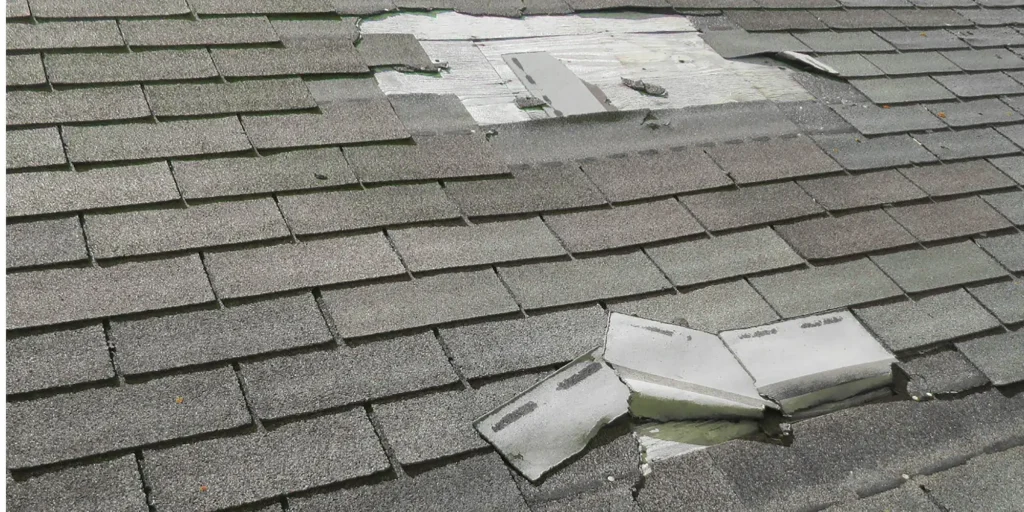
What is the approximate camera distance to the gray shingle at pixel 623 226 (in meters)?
2.66

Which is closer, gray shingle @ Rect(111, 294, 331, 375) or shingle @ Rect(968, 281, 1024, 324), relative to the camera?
gray shingle @ Rect(111, 294, 331, 375)

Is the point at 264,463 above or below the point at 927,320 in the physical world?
below

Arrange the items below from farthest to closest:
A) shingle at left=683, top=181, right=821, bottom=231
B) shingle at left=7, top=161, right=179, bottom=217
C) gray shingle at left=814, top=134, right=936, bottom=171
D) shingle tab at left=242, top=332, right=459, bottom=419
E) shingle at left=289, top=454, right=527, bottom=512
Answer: gray shingle at left=814, top=134, right=936, bottom=171
shingle at left=683, top=181, right=821, bottom=231
shingle at left=7, top=161, right=179, bottom=217
shingle tab at left=242, top=332, right=459, bottom=419
shingle at left=289, top=454, right=527, bottom=512

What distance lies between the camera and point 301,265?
230 centimetres

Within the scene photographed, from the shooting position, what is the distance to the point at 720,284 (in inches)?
103

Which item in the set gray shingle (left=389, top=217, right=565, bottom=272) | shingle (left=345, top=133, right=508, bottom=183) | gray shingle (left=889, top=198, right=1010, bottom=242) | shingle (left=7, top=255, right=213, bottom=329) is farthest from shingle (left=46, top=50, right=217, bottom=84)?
gray shingle (left=889, top=198, right=1010, bottom=242)

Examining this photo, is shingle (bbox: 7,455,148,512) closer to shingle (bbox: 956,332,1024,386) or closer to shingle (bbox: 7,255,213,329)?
shingle (bbox: 7,255,213,329)

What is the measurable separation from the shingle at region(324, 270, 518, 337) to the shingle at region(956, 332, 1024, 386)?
1395 millimetres

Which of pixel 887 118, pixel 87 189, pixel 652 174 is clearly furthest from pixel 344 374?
pixel 887 118

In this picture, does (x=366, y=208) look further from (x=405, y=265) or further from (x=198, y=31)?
(x=198, y=31)

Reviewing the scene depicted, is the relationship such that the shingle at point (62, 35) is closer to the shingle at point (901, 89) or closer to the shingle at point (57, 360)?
the shingle at point (57, 360)

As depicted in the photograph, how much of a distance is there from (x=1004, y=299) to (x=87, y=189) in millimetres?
2813

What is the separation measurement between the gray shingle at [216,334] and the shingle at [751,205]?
1.37 meters

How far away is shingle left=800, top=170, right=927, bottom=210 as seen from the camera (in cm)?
313
